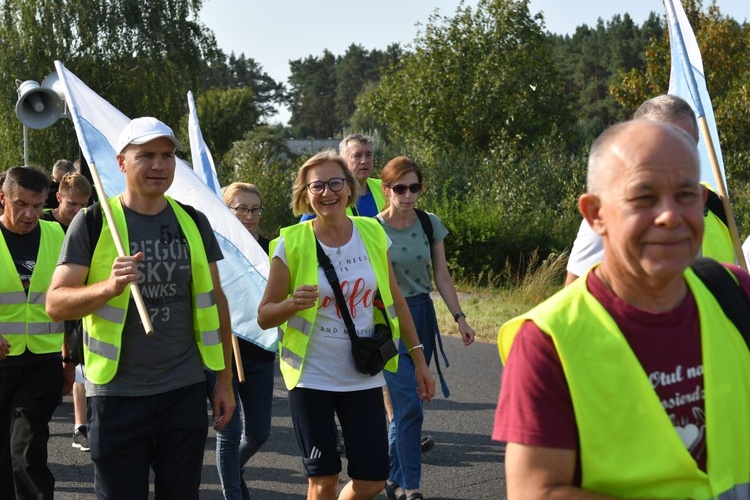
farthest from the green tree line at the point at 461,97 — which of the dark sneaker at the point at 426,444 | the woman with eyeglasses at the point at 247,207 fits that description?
the woman with eyeglasses at the point at 247,207

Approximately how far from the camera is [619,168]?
2.16 meters

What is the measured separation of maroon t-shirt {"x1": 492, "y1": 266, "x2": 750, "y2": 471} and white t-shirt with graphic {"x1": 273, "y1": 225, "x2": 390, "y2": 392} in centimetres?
259

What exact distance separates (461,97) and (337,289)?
25806 mm

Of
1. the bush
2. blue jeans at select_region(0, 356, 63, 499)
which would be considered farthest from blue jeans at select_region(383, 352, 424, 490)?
the bush

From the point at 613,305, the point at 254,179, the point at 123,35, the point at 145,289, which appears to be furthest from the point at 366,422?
the point at 123,35

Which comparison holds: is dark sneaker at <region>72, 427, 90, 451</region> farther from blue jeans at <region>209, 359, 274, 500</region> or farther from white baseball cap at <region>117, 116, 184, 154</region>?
white baseball cap at <region>117, 116, 184, 154</region>

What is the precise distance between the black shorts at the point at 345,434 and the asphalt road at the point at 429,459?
5.75 ft

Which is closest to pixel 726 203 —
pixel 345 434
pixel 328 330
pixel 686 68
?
pixel 686 68

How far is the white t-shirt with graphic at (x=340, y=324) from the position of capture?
15.5 ft

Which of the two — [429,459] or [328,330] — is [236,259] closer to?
[328,330]

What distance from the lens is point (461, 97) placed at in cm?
3008

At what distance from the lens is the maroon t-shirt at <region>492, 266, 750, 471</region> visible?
2100 mm

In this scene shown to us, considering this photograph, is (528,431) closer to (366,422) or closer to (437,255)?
(366,422)

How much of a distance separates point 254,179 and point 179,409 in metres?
20.6
